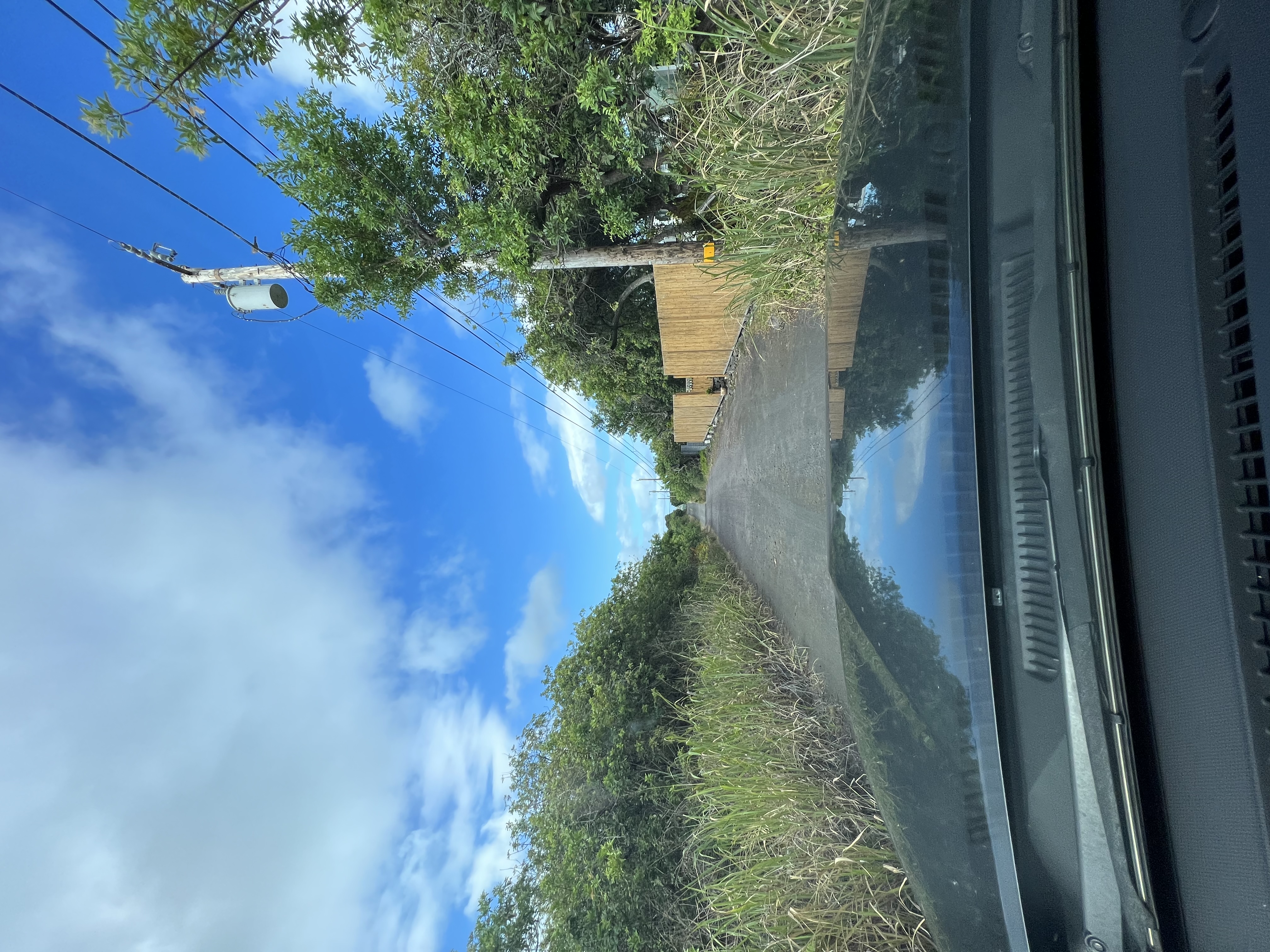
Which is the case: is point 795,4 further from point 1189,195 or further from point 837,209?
point 1189,195

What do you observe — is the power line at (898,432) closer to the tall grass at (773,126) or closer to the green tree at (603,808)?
the tall grass at (773,126)

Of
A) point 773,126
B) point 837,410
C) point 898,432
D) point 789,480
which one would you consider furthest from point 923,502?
point 789,480

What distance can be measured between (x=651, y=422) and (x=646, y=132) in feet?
28.4

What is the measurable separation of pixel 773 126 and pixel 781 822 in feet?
13.6

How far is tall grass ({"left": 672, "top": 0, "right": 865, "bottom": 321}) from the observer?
2871 mm

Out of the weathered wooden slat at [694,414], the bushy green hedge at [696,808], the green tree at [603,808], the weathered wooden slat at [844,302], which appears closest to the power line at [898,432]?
the weathered wooden slat at [844,302]

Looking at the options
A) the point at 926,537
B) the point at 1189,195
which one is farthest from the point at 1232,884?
the point at 1189,195

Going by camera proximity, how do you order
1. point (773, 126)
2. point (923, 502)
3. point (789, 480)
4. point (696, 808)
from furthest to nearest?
Answer: 1. point (789, 480)
2. point (696, 808)
3. point (773, 126)
4. point (923, 502)

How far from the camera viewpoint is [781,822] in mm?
3389

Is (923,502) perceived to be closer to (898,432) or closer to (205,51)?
(898,432)

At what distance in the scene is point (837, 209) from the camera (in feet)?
6.66

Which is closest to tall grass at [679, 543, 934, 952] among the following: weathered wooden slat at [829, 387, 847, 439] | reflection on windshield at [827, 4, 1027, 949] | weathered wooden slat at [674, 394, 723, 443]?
reflection on windshield at [827, 4, 1027, 949]

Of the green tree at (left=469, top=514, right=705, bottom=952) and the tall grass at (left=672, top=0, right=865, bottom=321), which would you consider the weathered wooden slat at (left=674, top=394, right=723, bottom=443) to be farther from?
the tall grass at (left=672, top=0, right=865, bottom=321)

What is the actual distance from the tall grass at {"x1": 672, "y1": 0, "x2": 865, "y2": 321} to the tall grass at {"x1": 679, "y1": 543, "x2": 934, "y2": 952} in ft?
9.68
